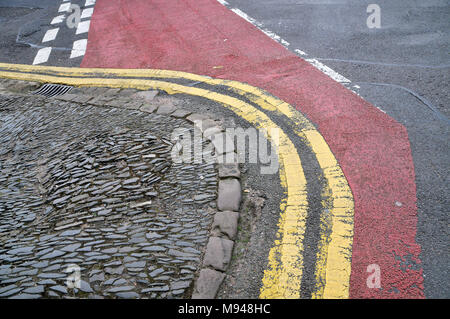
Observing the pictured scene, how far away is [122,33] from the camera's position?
7.71m

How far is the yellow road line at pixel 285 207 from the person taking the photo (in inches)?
103

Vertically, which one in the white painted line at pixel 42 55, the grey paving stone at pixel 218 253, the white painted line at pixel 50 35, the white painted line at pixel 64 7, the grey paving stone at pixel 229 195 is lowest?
the grey paving stone at pixel 218 253

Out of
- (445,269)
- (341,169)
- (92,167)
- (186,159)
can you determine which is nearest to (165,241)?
(186,159)

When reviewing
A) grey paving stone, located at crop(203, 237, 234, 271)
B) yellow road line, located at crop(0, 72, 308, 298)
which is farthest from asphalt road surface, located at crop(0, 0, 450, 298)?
grey paving stone, located at crop(203, 237, 234, 271)

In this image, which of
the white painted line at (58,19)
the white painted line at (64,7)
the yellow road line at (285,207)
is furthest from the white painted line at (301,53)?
the white painted line at (64,7)

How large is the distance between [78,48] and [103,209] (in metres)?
5.44

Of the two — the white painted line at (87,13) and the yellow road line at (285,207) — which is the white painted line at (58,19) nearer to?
the white painted line at (87,13)

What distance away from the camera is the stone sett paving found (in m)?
2.67

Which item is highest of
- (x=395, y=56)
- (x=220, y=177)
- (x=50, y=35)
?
(x=50, y=35)

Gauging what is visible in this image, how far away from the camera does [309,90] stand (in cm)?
490

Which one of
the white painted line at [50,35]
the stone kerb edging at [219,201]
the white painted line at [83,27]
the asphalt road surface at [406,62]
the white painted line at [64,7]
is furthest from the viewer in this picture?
the white painted line at [64,7]

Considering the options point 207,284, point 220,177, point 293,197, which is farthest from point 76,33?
point 207,284

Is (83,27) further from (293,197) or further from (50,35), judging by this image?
(293,197)

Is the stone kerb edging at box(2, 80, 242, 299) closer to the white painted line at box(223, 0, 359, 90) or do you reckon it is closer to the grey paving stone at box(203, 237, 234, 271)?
the grey paving stone at box(203, 237, 234, 271)
